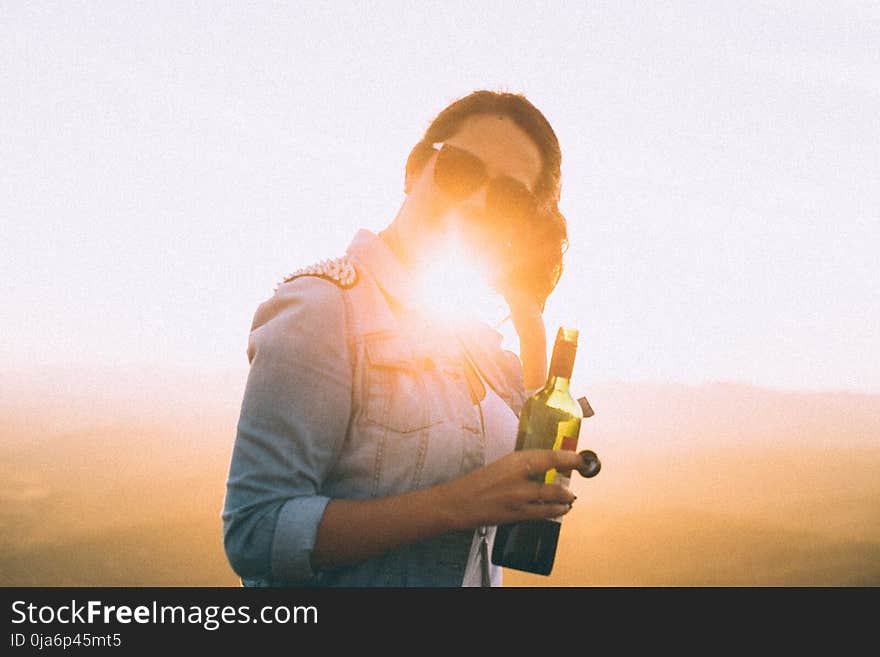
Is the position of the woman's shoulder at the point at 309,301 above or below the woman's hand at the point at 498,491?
above

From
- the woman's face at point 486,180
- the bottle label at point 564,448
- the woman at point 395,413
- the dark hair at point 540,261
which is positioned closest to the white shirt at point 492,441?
the woman at point 395,413

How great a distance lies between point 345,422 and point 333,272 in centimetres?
39

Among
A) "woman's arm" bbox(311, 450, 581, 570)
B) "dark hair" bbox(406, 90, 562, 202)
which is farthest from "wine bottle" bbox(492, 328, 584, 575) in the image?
"dark hair" bbox(406, 90, 562, 202)

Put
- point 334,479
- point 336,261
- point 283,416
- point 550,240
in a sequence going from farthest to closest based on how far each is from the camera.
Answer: point 550,240 → point 336,261 → point 334,479 → point 283,416

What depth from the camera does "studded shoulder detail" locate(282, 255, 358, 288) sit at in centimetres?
164

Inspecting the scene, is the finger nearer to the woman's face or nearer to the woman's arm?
the woman's arm

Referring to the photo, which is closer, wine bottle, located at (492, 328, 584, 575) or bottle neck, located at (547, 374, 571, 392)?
wine bottle, located at (492, 328, 584, 575)

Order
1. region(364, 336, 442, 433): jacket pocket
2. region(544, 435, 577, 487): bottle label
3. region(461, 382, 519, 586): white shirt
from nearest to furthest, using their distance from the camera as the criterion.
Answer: region(364, 336, 442, 433): jacket pocket < region(544, 435, 577, 487): bottle label < region(461, 382, 519, 586): white shirt

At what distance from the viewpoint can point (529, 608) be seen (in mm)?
1983

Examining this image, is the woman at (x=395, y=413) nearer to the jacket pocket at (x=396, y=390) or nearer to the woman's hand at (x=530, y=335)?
the jacket pocket at (x=396, y=390)

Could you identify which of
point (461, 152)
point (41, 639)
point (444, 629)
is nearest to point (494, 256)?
point (461, 152)

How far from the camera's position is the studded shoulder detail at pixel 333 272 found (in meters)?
1.64

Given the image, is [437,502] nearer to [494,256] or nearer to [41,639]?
[494,256]

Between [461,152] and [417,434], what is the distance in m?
0.86
